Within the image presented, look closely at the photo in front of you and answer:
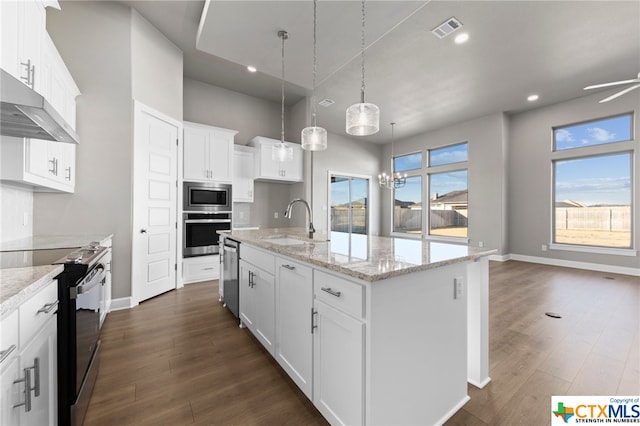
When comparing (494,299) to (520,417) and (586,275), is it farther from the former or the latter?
(586,275)

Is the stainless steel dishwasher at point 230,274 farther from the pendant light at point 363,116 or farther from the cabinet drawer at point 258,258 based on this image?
the pendant light at point 363,116

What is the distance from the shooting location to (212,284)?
4035 mm

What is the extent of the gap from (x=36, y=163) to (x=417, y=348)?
301 centimetres

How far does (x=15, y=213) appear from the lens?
90.0 inches

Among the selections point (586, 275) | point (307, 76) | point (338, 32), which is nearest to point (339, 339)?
point (338, 32)

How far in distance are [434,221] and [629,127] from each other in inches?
159

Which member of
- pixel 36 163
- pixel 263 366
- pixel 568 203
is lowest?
pixel 263 366

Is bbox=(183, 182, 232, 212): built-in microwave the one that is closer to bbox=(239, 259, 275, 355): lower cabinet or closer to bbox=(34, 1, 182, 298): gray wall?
bbox=(34, 1, 182, 298): gray wall

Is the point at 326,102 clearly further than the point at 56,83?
Yes

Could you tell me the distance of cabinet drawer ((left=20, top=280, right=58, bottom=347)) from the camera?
3.02 feet

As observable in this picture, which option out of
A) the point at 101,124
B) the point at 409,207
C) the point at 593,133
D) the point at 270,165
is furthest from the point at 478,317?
the point at 409,207

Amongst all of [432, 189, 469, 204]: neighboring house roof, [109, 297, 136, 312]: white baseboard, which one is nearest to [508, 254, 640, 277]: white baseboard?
[432, 189, 469, 204]: neighboring house roof

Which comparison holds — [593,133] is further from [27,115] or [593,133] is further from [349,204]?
[27,115]

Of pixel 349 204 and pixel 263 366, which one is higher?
pixel 349 204
